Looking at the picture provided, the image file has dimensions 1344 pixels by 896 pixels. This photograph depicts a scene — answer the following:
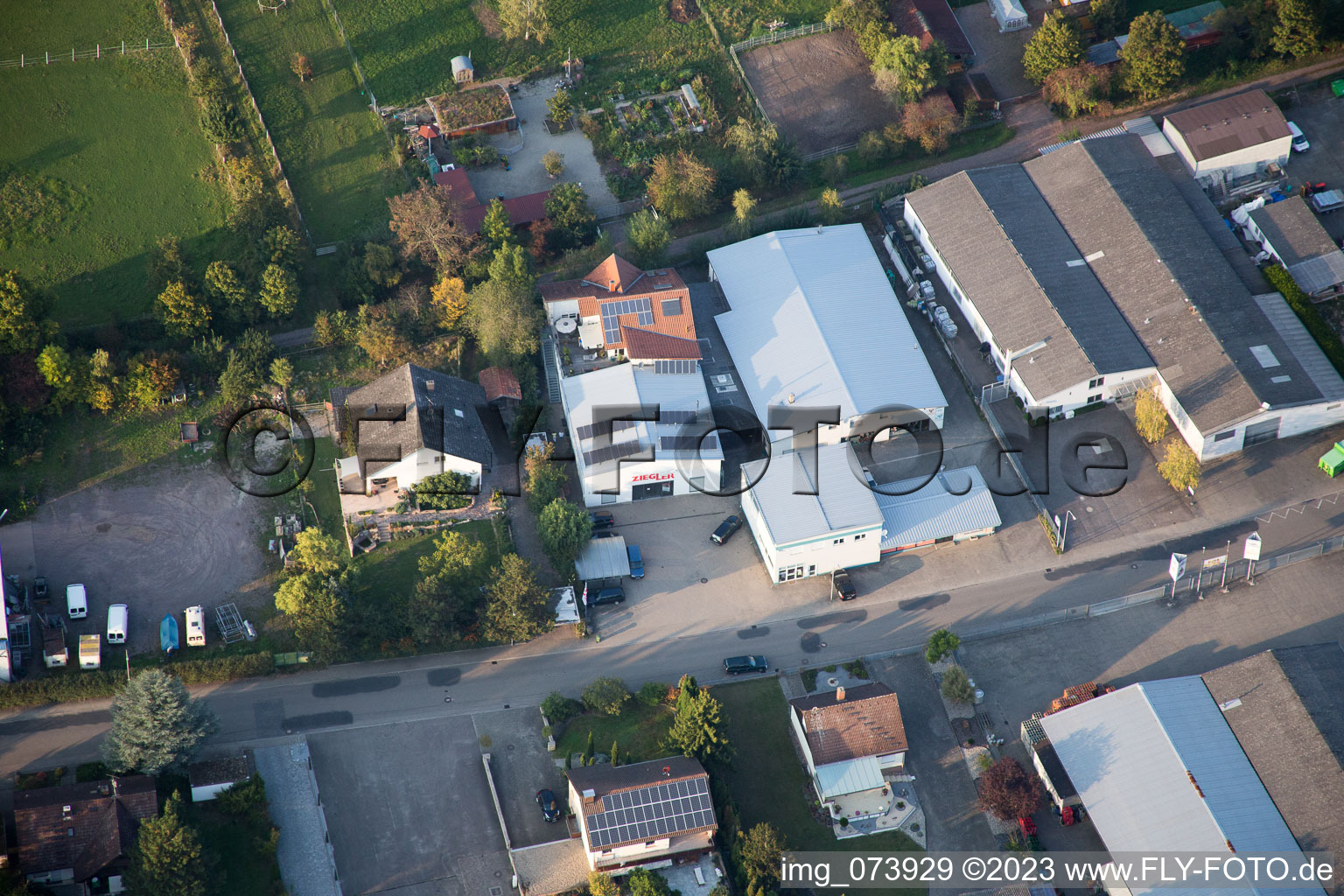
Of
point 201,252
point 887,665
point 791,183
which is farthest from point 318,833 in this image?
point 791,183

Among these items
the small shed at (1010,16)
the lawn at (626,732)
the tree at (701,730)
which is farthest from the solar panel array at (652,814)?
the small shed at (1010,16)

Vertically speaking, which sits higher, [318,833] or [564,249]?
[564,249]

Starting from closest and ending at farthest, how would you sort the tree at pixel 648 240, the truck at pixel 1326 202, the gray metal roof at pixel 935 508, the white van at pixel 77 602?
the white van at pixel 77 602 → the gray metal roof at pixel 935 508 → the truck at pixel 1326 202 → the tree at pixel 648 240

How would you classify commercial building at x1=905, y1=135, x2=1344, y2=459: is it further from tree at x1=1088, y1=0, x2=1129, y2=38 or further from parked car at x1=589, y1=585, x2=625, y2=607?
parked car at x1=589, y1=585, x2=625, y2=607

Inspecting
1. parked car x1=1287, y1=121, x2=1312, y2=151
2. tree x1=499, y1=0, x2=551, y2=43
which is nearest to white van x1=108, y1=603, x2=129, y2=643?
tree x1=499, y1=0, x2=551, y2=43

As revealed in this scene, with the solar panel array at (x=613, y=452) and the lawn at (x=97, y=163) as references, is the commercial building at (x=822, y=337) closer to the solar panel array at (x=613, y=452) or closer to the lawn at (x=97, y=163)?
the solar panel array at (x=613, y=452)

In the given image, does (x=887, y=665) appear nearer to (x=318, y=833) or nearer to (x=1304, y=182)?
(x=318, y=833)
